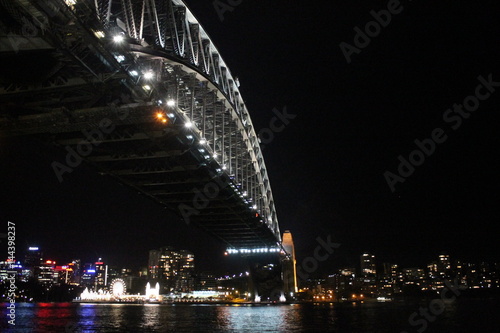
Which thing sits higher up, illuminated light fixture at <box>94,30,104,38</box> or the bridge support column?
illuminated light fixture at <box>94,30,104,38</box>

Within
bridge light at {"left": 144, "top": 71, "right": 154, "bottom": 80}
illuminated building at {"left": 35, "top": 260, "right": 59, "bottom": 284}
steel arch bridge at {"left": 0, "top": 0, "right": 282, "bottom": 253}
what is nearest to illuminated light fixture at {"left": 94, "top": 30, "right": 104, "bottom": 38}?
steel arch bridge at {"left": 0, "top": 0, "right": 282, "bottom": 253}

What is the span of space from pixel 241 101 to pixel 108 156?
20784 mm

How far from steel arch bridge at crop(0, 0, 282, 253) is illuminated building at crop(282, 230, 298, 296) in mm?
50082

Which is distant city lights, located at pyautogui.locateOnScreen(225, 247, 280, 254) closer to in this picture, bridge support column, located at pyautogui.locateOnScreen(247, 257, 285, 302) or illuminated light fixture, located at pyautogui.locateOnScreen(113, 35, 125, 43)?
bridge support column, located at pyautogui.locateOnScreen(247, 257, 285, 302)

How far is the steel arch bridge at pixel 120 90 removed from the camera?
49.9 feet

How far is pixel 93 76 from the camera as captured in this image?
59.6ft

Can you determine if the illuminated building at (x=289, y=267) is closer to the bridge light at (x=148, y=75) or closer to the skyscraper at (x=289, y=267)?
the skyscraper at (x=289, y=267)

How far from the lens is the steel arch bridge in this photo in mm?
15195

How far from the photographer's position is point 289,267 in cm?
9319

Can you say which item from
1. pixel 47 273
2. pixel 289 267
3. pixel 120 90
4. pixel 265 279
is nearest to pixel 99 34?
pixel 120 90

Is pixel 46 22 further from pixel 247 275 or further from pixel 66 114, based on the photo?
pixel 247 275

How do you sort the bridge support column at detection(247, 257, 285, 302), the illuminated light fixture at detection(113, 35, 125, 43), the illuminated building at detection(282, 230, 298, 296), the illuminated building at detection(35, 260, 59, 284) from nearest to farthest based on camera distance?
the illuminated light fixture at detection(113, 35, 125, 43) < the bridge support column at detection(247, 257, 285, 302) < the illuminated building at detection(282, 230, 298, 296) < the illuminated building at detection(35, 260, 59, 284)

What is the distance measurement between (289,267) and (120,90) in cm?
7873

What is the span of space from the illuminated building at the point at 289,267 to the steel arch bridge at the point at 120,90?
50082 millimetres
